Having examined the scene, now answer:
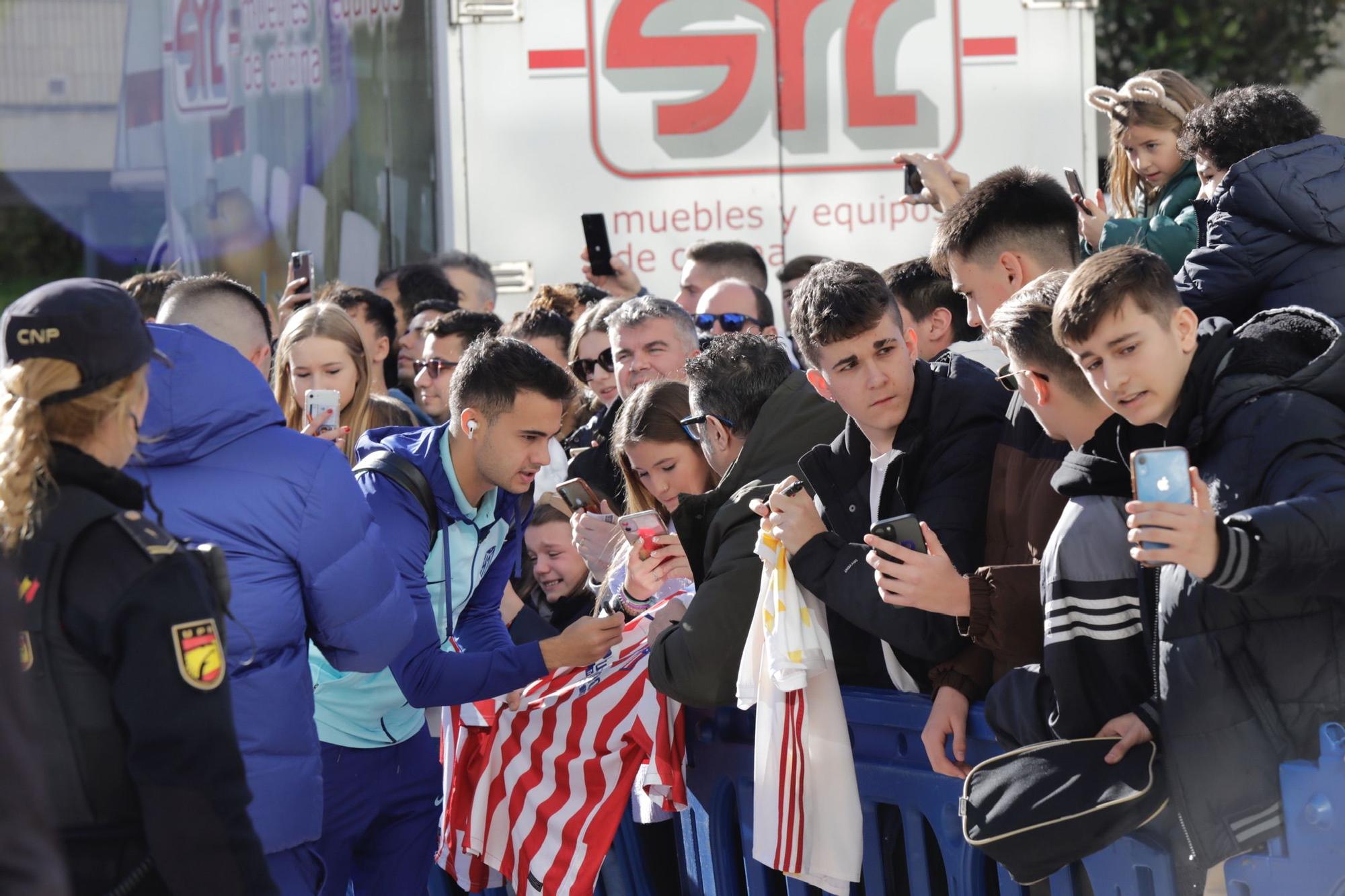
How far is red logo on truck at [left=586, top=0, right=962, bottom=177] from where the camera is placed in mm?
7918

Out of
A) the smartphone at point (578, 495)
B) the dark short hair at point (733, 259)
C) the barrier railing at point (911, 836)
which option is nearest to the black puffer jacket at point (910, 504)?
the barrier railing at point (911, 836)

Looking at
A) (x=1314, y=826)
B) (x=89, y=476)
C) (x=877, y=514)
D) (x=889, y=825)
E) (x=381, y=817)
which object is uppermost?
(x=89, y=476)

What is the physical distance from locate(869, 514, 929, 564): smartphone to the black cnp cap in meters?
1.44

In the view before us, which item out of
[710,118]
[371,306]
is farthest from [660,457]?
[710,118]

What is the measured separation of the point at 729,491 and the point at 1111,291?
122 cm

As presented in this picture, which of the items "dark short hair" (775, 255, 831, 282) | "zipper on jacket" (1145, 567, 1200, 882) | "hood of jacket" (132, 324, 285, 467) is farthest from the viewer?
"dark short hair" (775, 255, 831, 282)

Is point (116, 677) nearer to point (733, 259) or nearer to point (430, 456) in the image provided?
point (430, 456)

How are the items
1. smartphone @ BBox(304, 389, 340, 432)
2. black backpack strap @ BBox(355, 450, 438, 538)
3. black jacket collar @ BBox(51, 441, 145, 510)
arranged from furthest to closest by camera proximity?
smartphone @ BBox(304, 389, 340, 432), black backpack strap @ BBox(355, 450, 438, 538), black jacket collar @ BBox(51, 441, 145, 510)

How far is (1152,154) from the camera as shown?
18.2 feet

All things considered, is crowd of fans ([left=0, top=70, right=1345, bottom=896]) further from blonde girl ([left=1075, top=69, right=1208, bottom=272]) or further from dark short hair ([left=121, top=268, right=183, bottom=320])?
dark short hair ([left=121, top=268, right=183, bottom=320])

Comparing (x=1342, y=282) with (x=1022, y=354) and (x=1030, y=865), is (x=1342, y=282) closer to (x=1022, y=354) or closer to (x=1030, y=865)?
(x=1022, y=354)

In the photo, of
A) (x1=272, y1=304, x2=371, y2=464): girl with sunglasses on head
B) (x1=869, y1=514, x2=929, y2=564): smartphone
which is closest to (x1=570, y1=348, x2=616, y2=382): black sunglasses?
(x1=272, y1=304, x2=371, y2=464): girl with sunglasses on head

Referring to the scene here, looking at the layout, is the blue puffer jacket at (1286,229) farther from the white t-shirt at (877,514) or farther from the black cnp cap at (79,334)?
the black cnp cap at (79,334)

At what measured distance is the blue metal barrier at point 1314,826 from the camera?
2760 millimetres
